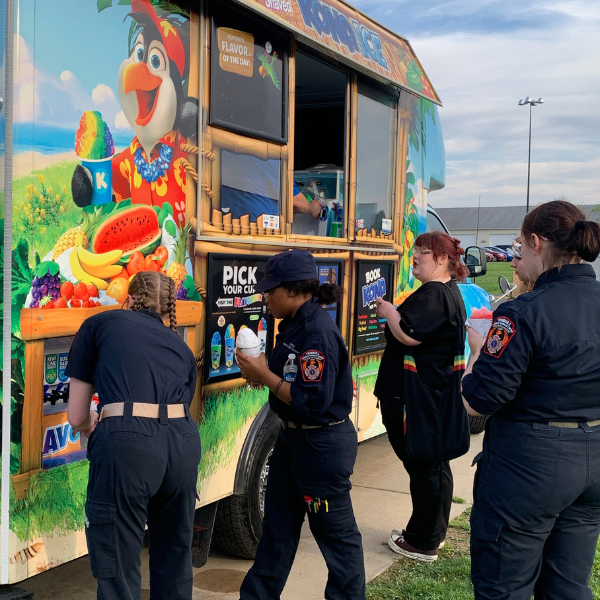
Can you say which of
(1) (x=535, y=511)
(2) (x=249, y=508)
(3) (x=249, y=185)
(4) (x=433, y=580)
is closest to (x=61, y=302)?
(3) (x=249, y=185)

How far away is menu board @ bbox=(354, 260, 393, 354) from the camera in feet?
14.8

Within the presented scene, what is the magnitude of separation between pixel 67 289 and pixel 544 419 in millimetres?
1761

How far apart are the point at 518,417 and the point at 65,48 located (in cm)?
210

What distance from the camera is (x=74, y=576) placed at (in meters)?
3.75

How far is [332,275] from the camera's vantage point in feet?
13.9

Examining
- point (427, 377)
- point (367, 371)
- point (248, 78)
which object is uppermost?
point (248, 78)

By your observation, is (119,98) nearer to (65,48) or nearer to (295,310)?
(65,48)

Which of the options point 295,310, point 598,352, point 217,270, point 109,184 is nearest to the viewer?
point 598,352

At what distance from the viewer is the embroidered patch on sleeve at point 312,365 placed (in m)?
2.82

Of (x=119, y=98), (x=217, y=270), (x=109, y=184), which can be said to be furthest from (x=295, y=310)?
(x=119, y=98)

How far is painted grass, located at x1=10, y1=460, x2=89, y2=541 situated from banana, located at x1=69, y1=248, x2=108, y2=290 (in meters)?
0.70

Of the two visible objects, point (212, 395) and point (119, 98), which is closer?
point (119, 98)

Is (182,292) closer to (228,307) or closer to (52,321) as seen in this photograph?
(228,307)

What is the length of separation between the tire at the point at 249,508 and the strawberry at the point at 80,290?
1.38 metres
